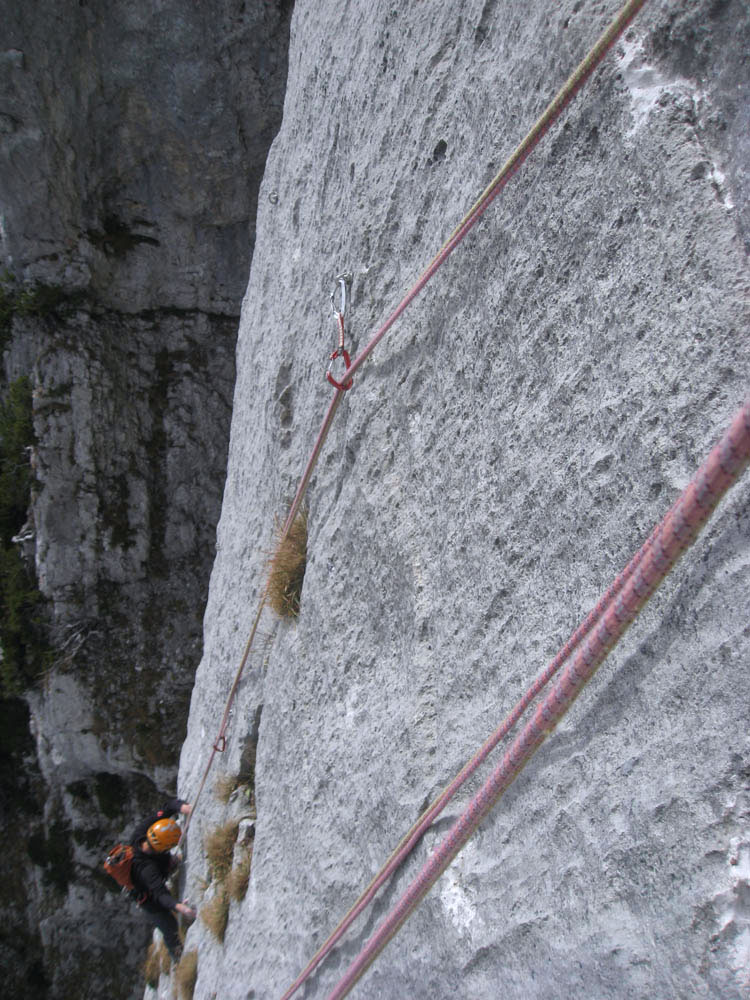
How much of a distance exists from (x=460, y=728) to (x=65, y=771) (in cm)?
1003

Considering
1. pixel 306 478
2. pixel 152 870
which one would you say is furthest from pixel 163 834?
pixel 306 478

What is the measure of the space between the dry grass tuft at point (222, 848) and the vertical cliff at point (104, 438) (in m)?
7.01

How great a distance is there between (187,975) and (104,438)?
8251 millimetres

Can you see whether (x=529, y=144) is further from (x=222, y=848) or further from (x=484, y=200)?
(x=222, y=848)

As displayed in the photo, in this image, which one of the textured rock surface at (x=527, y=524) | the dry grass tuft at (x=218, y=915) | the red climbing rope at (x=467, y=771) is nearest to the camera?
the textured rock surface at (x=527, y=524)

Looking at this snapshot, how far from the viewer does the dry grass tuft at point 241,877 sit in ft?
10.0

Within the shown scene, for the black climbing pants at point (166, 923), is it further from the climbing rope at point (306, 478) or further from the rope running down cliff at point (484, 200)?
the rope running down cliff at point (484, 200)

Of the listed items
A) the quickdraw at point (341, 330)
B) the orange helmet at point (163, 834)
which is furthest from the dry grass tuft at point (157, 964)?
the quickdraw at point (341, 330)

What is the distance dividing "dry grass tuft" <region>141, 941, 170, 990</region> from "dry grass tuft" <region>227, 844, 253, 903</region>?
5.30ft

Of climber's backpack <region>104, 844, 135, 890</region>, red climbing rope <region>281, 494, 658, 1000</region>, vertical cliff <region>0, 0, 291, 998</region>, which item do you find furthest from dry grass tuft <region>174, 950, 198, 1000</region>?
vertical cliff <region>0, 0, 291, 998</region>

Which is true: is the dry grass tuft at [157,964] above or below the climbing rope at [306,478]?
below

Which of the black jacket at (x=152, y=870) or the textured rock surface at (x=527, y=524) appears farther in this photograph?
the black jacket at (x=152, y=870)

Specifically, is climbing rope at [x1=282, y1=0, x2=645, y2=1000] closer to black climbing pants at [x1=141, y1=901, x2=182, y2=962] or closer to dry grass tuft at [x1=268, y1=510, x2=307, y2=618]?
dry grass tuft at [x1=268, y1=510, x2=307, y2=618]

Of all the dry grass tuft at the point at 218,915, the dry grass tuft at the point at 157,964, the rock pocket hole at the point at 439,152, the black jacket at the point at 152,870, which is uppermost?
the rock pocket hole at the point at 439,152
